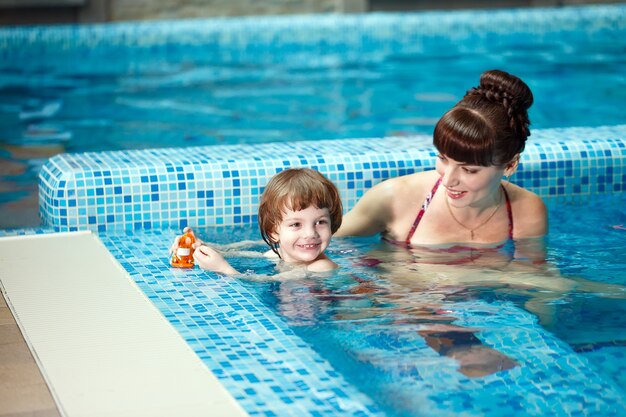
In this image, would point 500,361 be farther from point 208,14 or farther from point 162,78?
point 208,14

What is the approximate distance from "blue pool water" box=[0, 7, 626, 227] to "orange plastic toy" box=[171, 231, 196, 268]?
1.87 meters

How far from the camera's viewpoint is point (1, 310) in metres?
3.64

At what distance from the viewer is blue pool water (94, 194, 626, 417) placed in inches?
114

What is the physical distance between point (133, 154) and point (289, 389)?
9.67 feet

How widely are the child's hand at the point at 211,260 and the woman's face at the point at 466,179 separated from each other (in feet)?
2.96

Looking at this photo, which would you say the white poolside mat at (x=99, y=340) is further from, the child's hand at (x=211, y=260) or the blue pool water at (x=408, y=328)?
the child's hand at (x=211, y=260)

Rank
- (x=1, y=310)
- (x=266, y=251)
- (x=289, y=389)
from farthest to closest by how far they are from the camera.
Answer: (x=266, y=251), (x=1, y=310), (x=289, y=389)

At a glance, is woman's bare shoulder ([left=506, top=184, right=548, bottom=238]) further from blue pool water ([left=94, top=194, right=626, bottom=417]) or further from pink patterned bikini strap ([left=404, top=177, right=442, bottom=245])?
pink patterned bikini strap ([left=404, top=177, right=442, bottom=245])

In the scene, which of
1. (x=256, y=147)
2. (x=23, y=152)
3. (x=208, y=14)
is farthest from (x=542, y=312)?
(x=208, y=14)

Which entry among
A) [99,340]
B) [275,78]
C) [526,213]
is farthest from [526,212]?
[275,78]

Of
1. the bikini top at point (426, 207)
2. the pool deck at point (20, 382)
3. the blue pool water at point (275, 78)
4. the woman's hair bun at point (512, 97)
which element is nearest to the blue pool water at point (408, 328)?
the bikini top at point (426, 207)

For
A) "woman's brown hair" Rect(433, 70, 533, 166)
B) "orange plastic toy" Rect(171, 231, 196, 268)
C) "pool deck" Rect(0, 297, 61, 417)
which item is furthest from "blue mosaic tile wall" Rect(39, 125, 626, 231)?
"pool deck" Rect(0, 297, 61, 417)

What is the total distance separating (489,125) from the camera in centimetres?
385

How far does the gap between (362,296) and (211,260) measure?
608mm
